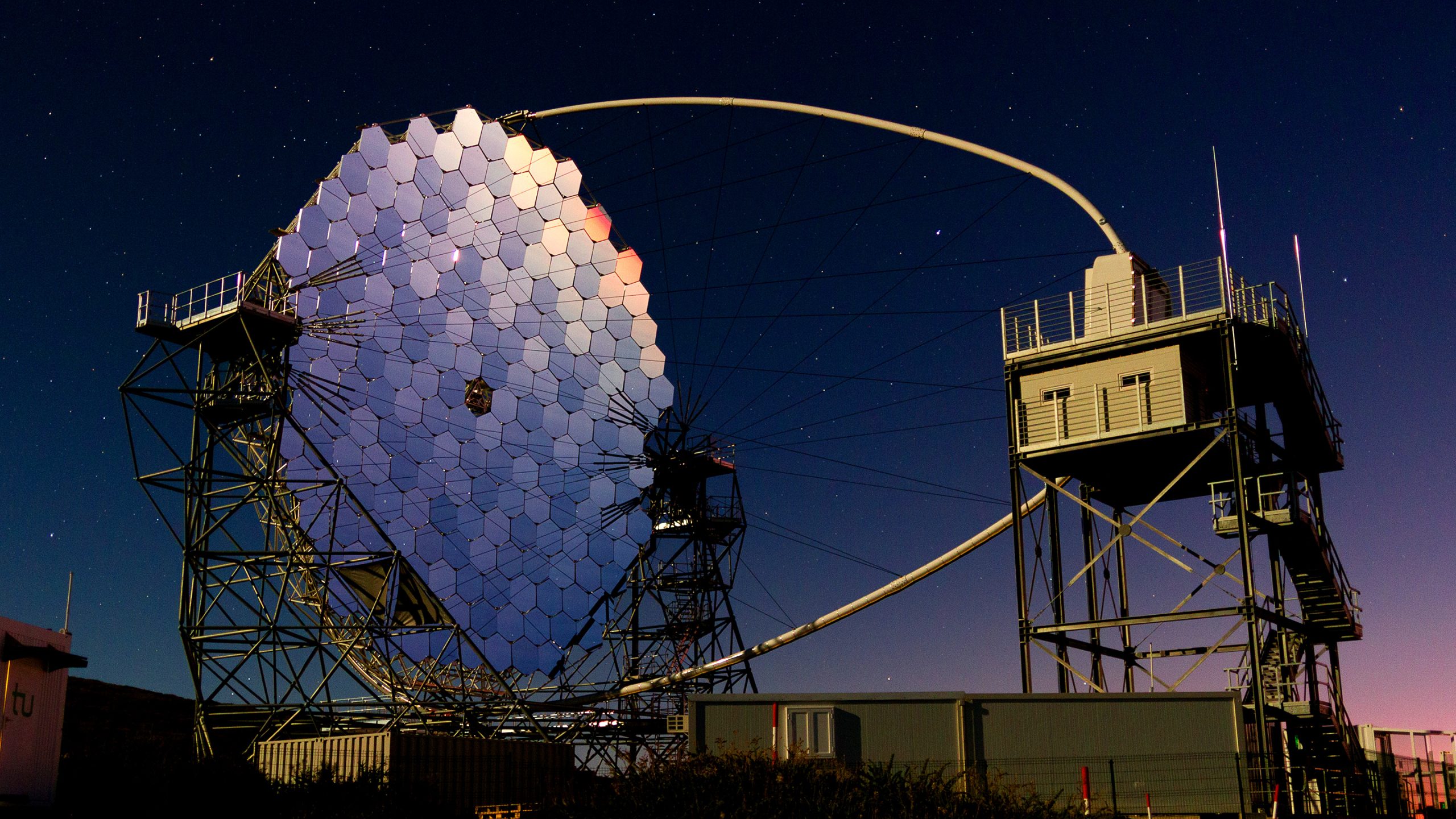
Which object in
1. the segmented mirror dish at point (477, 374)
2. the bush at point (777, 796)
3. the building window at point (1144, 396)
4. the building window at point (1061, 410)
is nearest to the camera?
the bush at point (777, 796)

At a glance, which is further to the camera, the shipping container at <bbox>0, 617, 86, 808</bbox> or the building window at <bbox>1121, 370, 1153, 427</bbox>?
the building window at <bbox>1121, 370, 1153, 427</bbox>

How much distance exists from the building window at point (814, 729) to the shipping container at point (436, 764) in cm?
579

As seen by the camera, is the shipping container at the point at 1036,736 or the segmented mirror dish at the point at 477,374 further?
the segmented mirror dish at the point at 477,374

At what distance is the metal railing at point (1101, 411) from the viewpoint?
32.8 meters

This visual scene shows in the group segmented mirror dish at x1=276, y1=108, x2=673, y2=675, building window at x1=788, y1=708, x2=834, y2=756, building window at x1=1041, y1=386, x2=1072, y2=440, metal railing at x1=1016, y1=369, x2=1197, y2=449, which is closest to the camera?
building window at x1=788, y1=708, x2=834, y2=756

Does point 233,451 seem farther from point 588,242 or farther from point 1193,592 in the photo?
point 1193,592

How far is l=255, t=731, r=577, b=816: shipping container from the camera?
106 feet

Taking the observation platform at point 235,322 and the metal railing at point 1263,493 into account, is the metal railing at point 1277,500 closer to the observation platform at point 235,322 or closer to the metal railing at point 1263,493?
the metal railing at point 1263,493

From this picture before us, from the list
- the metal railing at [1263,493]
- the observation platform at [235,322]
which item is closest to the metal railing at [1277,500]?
the metal railing at [1263,493]

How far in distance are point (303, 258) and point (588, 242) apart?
31.0 feet

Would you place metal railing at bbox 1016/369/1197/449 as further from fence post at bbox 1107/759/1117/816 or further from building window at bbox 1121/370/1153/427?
fence post at bbox 1107/759/1117/816

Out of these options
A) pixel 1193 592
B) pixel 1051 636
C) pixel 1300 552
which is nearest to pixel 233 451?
pixel 1051 636

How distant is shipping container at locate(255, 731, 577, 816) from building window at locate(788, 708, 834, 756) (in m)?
5.79

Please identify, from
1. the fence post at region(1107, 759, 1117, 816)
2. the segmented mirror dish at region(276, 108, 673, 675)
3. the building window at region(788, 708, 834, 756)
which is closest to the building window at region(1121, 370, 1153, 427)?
the fence post at region(1107, 759, 1117, 816)
